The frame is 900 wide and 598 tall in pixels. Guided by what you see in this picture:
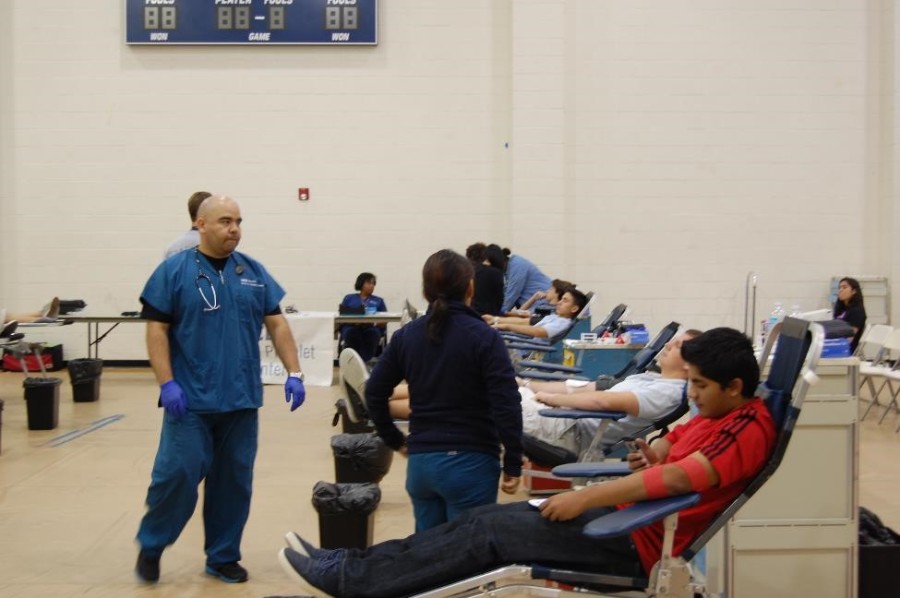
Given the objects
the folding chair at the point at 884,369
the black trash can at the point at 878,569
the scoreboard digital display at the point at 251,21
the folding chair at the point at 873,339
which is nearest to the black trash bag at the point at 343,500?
the black trash can at the point at 878,569

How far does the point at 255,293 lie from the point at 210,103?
23.9ft

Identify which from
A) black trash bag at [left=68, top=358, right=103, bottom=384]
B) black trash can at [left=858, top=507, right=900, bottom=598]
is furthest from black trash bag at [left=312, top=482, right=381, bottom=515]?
black trash bag at [left=68, top=358, right=103, bottom=384]

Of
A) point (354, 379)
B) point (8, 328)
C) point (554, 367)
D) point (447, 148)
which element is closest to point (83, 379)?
point (8, 328)

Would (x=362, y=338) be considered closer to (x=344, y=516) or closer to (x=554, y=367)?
Result: (x=554, y=367)

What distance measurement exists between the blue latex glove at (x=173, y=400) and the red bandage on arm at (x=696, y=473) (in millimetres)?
1780

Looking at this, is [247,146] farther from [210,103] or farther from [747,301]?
[747,301]

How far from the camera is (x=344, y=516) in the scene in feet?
11.5

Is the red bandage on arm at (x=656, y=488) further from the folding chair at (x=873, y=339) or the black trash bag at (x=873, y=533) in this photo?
the folding chair at (x=873, y=339)

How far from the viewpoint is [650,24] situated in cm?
1034

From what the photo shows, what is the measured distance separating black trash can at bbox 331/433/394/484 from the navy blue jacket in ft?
5.35

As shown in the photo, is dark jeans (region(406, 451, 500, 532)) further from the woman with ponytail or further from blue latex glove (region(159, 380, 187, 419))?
blue latex glove (region(159, 380, 187, 419))

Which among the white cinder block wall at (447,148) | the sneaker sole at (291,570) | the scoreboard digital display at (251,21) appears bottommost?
the sneaker sole at (291,570)

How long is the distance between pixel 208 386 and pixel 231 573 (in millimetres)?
687

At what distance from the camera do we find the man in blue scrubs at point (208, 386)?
3428mm
